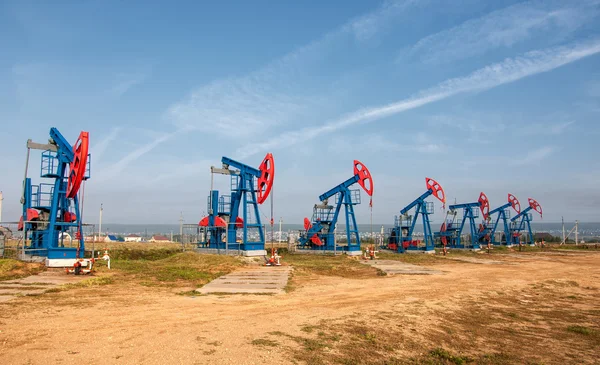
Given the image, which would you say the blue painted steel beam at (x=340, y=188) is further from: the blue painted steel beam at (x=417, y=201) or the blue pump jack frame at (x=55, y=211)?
the blue pump jack frame at (x=55, y=211)

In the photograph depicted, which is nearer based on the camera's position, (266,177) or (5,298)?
(5,298)

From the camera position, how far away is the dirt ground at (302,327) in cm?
685

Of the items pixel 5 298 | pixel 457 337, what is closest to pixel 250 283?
pixel 5 298

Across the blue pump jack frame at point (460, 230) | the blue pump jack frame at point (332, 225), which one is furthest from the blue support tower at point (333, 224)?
the blue pump jack frame at point (460, 230)

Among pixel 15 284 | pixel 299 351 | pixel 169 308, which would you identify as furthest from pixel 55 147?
pixel 299 351

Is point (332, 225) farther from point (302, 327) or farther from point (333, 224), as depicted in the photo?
point (302, 327)

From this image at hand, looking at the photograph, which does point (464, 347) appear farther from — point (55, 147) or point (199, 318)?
point (55, 147)

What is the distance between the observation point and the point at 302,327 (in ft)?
28.4

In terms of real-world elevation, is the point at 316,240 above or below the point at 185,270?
above

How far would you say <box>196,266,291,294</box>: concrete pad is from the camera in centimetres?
1367

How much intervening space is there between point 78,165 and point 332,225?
19.4m

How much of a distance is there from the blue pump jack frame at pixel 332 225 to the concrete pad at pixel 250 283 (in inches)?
524

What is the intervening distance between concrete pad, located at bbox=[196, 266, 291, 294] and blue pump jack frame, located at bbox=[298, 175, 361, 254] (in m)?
13.3

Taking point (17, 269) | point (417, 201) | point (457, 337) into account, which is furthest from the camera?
point (417, 201)
